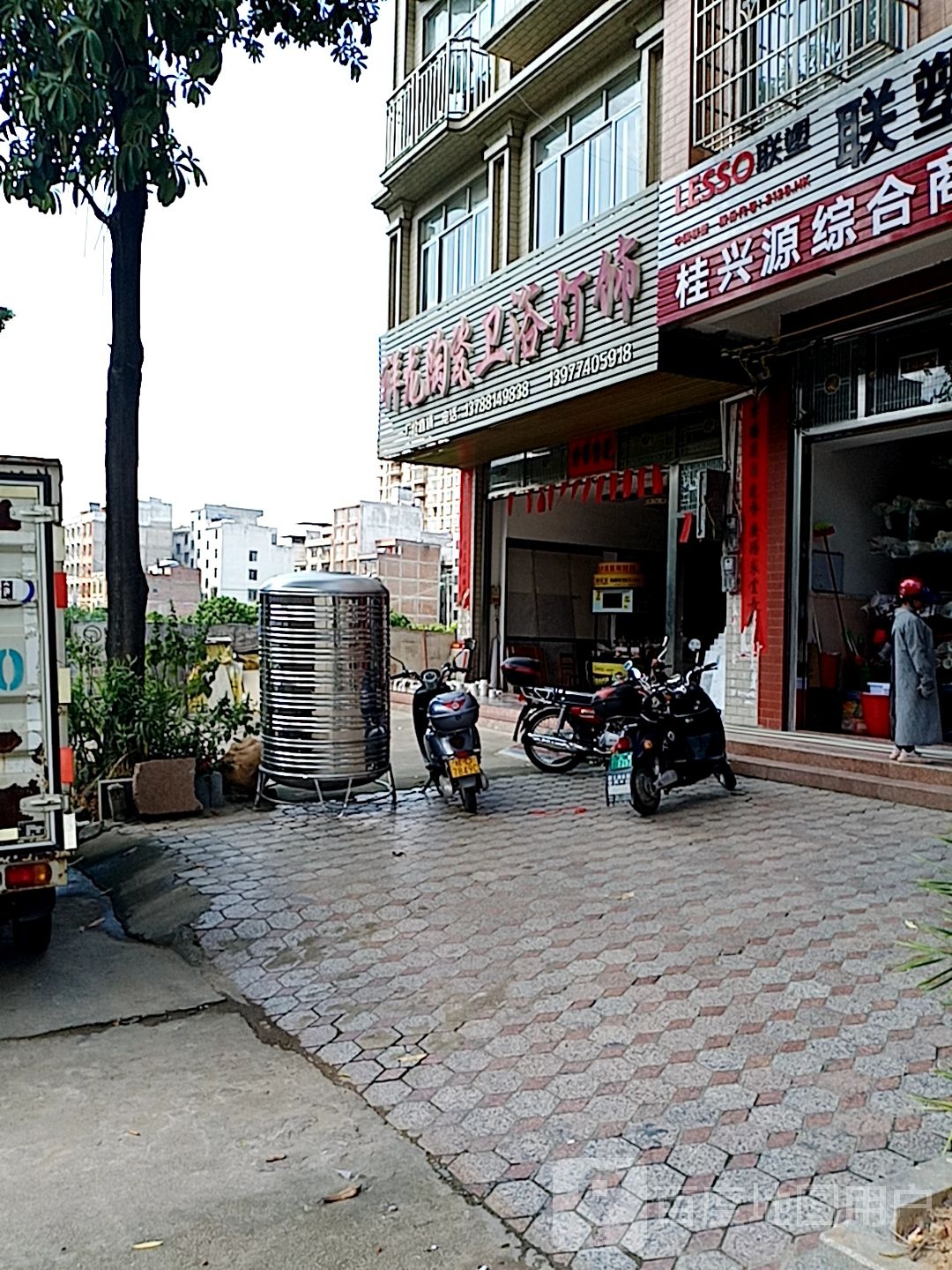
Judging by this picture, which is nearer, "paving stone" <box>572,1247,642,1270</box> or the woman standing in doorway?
"paving stone" <box>572,1247,642,1270</box>

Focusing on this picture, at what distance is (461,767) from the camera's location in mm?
7797

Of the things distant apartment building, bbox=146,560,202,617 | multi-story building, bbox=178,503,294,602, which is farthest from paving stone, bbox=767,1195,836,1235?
multi-story building, bbox=178,503,294,602

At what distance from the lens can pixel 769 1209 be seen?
2746mm

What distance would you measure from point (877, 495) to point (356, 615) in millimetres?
5857

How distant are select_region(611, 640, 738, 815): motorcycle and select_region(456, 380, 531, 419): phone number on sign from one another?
14.2 feet

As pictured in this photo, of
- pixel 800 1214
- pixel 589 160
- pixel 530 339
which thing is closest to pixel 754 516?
pixel 530 339

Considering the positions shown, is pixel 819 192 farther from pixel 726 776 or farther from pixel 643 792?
pixel 643 792

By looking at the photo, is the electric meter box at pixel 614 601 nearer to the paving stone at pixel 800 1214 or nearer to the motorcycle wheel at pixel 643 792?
the motorcycle wheel at pixel 643 792

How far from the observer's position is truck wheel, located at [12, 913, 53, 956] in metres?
4.93

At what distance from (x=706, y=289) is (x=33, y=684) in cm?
655

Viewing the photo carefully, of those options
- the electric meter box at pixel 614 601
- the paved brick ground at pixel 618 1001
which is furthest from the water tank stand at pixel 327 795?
the electric meter box at pixel 614 601

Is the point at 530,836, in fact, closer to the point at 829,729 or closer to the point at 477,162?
the point at 829,729

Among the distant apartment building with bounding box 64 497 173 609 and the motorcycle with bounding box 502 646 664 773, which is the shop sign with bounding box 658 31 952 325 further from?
the distant apartment building with bounding box 64 497 173 609

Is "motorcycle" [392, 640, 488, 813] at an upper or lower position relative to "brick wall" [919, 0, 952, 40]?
lower
